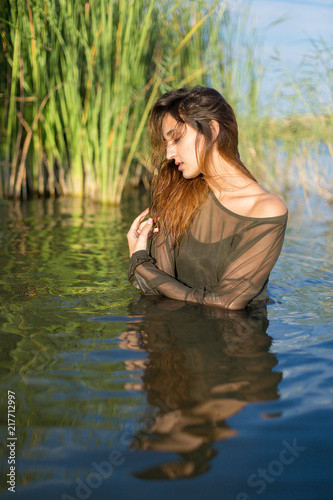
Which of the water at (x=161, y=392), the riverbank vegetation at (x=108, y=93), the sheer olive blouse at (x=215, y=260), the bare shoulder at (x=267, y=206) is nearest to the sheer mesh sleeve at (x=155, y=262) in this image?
the sheer olive blouse at (x=215, y=260)

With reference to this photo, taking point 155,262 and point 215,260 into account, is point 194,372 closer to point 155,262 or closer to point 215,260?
point 215,260

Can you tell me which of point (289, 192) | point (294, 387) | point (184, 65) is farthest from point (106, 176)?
point (294, 387)

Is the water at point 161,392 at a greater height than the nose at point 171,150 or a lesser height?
lesser

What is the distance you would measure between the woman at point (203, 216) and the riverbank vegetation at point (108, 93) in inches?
139

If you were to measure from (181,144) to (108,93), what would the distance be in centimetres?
398

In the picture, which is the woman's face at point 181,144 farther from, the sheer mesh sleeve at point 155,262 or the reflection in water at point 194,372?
the reflection in water at point 194,372

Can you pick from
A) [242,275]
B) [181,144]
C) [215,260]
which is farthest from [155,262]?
[181,144]

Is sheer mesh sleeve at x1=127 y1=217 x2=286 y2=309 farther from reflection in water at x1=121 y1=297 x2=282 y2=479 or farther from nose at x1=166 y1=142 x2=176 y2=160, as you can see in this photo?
nose at x1=166 y1=142 x2=176 y2=160

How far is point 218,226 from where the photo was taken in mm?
2742

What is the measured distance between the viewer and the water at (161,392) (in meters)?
1.45

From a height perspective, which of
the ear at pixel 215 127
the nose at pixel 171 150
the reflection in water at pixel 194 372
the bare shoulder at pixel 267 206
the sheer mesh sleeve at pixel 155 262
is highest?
the ear at pixel 215 127

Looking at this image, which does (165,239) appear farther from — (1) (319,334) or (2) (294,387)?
(2) (294,387)

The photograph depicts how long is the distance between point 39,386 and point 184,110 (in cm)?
133

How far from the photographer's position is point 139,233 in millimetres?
2906
